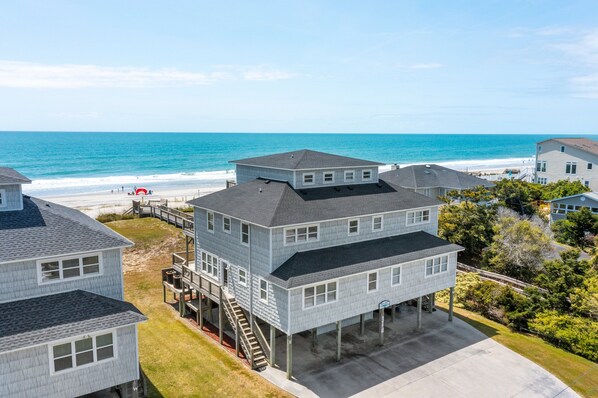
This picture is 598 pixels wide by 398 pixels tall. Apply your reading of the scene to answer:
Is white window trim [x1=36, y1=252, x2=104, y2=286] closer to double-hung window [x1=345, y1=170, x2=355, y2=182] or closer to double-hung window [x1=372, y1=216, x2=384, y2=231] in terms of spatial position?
double-hung window [x1=372, y1=216, x2=384, y2=231]

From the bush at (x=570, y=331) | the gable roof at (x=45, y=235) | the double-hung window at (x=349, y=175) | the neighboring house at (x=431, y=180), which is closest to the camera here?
the gable roof at (x=45, y=235)

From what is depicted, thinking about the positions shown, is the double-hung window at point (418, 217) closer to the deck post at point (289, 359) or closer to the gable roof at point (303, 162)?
the gable roof at point (303, 162)

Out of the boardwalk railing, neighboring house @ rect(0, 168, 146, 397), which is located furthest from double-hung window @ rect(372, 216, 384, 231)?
neighboring house @ rect(0, 168, 146, 397)

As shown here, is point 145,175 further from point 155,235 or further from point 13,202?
point 13,202

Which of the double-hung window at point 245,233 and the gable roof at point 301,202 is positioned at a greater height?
the gable roof at point 301,202

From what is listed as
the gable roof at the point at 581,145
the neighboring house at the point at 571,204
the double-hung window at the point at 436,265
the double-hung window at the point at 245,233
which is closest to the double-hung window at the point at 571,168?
the gable roof at the point at 581,145

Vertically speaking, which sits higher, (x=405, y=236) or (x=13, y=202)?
(x=13, y=202)

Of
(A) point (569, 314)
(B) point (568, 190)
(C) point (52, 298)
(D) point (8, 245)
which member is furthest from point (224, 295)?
(B) point (568, 190)
